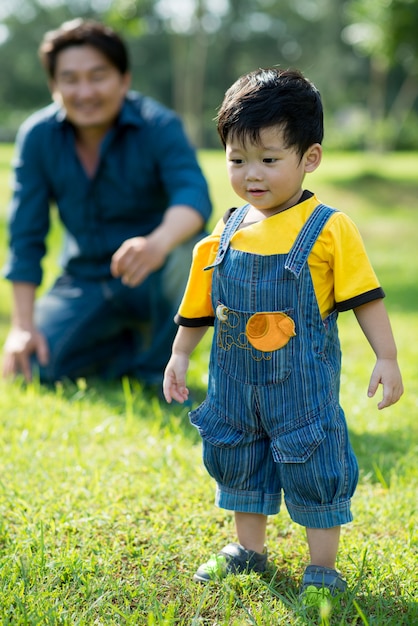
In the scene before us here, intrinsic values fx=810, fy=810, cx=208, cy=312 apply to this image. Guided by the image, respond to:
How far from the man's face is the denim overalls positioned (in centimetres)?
200

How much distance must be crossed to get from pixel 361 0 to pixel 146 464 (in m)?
12.6

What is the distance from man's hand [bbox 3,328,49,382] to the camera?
3.88 m

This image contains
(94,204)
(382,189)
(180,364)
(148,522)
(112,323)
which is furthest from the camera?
(382,189)

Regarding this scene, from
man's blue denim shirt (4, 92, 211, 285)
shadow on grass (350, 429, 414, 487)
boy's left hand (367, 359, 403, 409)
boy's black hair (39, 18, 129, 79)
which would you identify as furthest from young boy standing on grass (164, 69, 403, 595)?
boy's black hair (39, 18, 129, 79)

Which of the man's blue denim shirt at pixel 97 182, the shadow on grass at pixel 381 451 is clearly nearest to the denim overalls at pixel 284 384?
the shadow on grass at pixel 381 451

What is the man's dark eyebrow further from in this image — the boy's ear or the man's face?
the boy's ear

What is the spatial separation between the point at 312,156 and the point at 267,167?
0.14 metres

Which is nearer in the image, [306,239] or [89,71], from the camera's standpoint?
[306,239]

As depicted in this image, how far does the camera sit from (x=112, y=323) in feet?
13.5

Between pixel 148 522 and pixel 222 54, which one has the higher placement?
pixel 222 54

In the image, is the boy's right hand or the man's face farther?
the man's face

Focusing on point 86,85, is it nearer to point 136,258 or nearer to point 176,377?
point 136,258

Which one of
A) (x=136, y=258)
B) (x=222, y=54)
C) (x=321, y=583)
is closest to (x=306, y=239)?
(x=321, y=583)

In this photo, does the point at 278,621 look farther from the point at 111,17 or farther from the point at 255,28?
the point at 255,28
